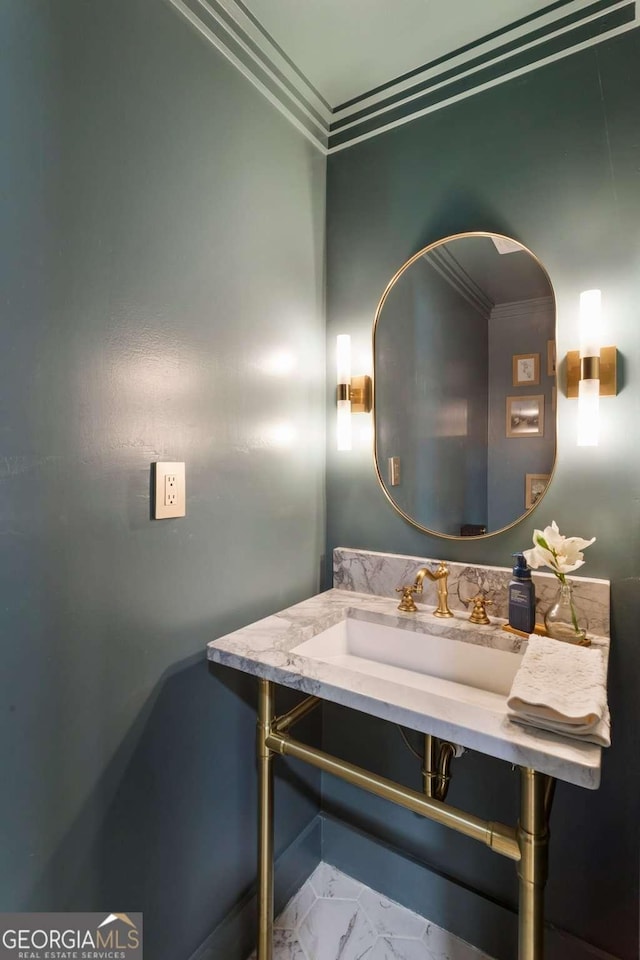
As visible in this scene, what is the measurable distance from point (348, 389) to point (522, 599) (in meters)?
0.81

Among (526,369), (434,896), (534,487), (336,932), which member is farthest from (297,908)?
(526,369)

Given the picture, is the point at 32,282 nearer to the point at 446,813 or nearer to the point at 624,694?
the point at 446,813

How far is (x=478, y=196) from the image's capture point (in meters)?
1.26

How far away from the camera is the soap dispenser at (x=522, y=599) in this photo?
3.51 feet

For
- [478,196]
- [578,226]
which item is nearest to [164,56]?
[478,196]

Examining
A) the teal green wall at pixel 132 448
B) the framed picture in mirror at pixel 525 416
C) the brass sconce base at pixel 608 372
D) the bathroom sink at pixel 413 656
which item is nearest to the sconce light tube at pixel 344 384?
the teal green wall at pixel 132 448

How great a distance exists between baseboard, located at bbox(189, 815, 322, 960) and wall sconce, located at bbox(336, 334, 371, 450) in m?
1.33

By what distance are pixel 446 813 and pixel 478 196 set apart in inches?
59.1

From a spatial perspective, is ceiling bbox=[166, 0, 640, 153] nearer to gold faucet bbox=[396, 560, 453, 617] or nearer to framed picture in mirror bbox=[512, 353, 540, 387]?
framed picture in mirror bbox=[512, 353, 540, 387]

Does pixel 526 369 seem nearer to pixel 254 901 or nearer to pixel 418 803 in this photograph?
pixel 418 803

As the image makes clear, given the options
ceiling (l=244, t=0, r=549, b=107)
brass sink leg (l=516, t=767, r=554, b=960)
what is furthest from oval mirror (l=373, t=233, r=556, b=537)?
brass sink leg (l=516, t=767, r=554, b=960)

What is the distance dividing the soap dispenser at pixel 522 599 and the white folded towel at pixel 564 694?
19 centimetres

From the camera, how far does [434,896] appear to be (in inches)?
50.7

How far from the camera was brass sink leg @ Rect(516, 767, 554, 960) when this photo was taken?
71 cm
